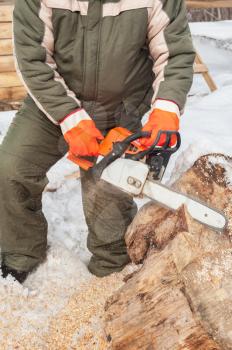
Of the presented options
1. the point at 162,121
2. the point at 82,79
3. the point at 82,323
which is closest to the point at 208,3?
the point at 82,79

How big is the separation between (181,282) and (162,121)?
0.71 meters

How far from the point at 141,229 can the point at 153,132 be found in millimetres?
426

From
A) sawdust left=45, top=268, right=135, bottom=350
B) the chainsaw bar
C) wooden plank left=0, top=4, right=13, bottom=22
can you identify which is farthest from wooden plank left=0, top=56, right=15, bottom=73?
the chainsaw bar

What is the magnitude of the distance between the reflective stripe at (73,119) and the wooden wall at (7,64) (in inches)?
137

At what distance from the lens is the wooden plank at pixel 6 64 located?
214 inches

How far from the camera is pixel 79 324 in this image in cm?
221

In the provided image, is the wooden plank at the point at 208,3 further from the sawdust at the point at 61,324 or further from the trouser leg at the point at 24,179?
the sawdust at the point at 61,324

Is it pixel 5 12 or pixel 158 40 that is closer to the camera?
pixel 158 40

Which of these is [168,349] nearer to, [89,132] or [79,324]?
[79,324]

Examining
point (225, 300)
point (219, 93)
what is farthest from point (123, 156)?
point (219, 93)

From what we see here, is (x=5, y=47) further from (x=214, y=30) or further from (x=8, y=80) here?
(x=214, y=30)

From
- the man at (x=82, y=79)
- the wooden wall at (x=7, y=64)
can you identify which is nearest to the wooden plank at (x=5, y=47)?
the wooden wall at (x=7, y=64)

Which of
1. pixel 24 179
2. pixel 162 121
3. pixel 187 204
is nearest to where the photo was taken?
pixel 187 204

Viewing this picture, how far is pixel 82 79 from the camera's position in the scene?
2287 millimetres
